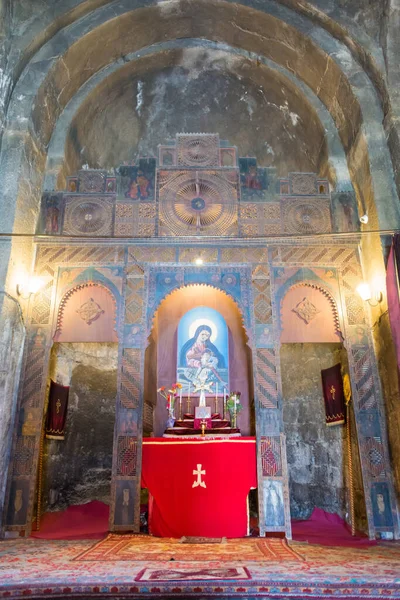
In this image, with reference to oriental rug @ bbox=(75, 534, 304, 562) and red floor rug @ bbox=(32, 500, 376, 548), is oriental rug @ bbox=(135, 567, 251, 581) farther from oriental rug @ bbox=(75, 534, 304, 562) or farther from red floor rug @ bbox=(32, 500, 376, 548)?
red floor rug @ bbox=(32, 500, 376, 548)

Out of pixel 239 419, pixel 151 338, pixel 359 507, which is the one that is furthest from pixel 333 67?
pixel 359 507

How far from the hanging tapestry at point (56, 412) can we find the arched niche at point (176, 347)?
6.40 ft

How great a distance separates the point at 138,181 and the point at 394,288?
6145 mm

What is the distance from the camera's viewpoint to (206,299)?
11.8 m

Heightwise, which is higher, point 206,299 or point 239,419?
point 206,299

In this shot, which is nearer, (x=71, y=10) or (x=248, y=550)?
(x=248, y=550)

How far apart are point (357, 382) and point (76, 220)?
7.05m

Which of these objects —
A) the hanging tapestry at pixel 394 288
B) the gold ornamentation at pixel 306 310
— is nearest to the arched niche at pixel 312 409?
the gold ornamentation at pixel 306 310

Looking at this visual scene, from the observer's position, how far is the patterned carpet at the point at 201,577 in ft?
15.0

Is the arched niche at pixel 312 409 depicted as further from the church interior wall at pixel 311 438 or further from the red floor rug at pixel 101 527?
the red floor rug at pixel 101 527

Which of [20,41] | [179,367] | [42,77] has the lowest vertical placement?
[179,367]

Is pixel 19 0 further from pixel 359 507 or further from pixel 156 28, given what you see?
pixel 359 507

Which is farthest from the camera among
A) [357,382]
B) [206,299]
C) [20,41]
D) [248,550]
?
[206,299]

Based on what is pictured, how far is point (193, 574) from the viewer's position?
Answer: 502 cm
